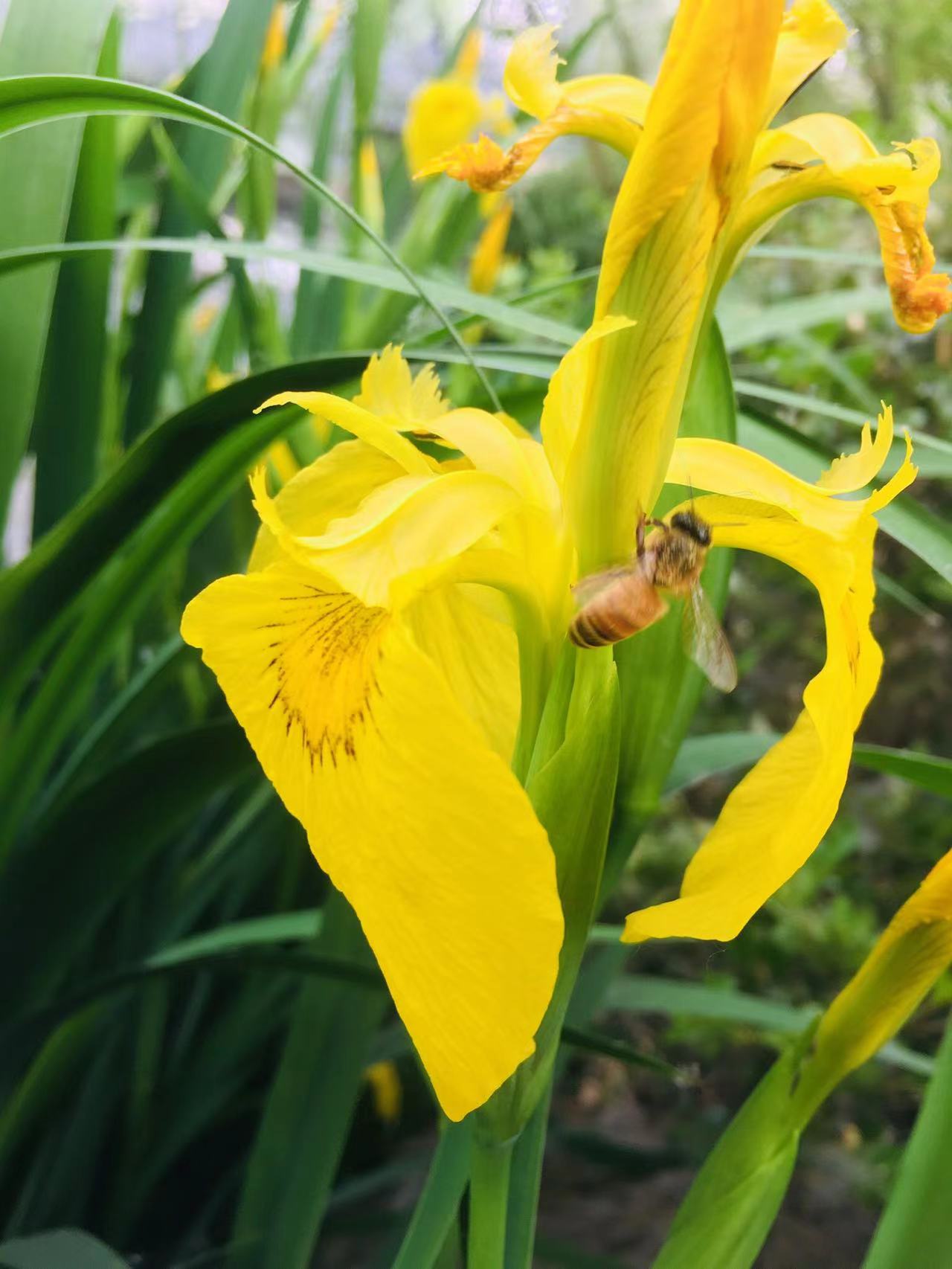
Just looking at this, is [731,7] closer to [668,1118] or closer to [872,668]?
[872,668]

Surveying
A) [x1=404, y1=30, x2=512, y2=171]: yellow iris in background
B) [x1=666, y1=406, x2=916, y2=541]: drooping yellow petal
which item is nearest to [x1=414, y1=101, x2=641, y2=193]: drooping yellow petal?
[x1=666, y1=406, x2=916, y2=541]: drooping yellow petal

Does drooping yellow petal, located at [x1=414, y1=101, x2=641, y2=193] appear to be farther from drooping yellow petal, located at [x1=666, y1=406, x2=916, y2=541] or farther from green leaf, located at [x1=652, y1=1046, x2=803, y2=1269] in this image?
green leaf, located at [x1=652, y1=1046, x2=803, y2=1269]

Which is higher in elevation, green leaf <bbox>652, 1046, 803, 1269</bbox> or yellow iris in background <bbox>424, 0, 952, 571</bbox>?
yellow iris in background <bbox>424, 0, 952, 571</bbox>

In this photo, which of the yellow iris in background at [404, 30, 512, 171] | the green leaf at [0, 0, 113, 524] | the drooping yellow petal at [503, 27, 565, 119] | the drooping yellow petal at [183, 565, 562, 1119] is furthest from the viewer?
the yellow iris in background at [404, 30, 512, 171]

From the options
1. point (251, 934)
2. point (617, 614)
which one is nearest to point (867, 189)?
point (617, 614)

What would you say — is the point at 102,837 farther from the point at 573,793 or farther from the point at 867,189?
the point at 867,189

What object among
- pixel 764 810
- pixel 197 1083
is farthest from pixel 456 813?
pixel 197 1083
